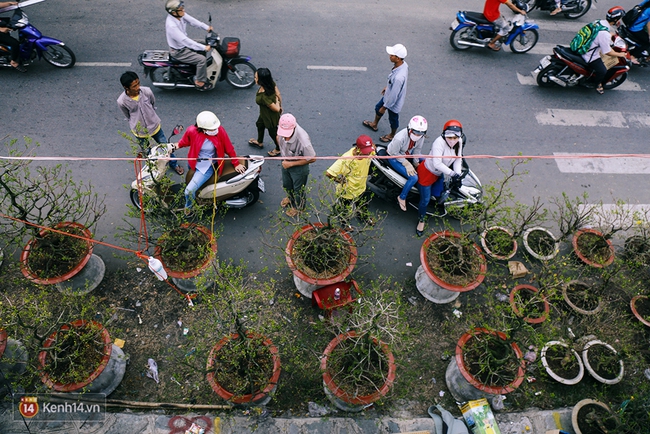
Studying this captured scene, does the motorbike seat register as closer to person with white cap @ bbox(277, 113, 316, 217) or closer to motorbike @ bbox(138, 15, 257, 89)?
motorbike @ bbox(138, 15, 257, 89)

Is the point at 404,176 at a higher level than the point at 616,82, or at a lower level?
lower

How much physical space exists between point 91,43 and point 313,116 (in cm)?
452

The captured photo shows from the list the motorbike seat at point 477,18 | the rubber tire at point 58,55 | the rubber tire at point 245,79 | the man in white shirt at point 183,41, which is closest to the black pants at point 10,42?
the rubber tire at point 58,55

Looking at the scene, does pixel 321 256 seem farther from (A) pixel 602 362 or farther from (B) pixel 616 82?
(B) pixel 616 82

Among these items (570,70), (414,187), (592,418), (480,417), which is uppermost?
(570,70)

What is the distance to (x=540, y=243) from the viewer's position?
20.1 ft

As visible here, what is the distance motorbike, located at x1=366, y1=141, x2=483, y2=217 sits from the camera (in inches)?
243

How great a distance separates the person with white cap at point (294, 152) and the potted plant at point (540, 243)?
314cm

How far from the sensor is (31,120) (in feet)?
23.8

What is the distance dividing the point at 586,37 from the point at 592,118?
1394 millimetres

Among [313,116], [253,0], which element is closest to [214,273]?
[313,116]

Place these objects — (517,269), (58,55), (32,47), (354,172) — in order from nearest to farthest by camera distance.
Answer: (354,172) → (517,269) → (32,47) → (58,55)

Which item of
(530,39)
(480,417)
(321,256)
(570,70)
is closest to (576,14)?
(530,39)

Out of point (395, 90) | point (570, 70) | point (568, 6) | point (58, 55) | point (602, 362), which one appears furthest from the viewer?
point (568, 6)
